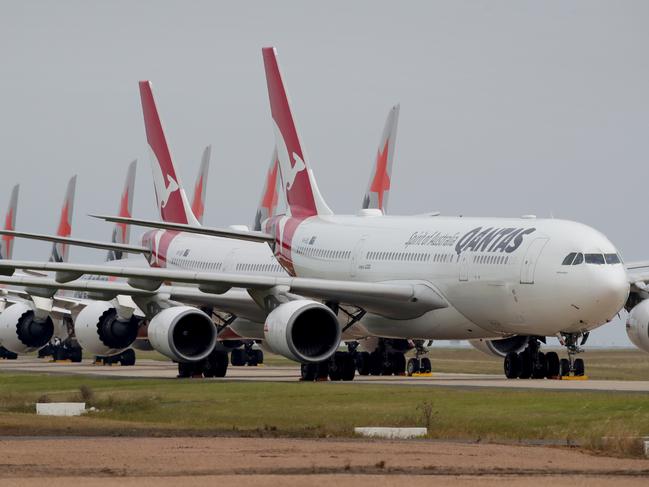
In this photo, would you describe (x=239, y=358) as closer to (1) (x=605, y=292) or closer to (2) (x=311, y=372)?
(2) (x=311, y=372)

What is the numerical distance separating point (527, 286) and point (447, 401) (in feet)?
27.4

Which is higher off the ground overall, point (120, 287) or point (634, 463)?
point (120, 287)

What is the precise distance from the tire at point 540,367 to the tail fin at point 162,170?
1937 centimetres

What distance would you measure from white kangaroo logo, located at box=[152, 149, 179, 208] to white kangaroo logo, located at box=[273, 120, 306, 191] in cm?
724

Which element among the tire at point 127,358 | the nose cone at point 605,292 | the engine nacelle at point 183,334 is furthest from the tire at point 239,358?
the nose cone at point 605,292

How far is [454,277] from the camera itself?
3825 cm

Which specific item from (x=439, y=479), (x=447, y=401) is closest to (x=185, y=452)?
(x=439, y=479)

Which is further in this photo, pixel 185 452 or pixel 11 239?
pixel 11 239

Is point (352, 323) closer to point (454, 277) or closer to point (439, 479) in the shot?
point (454, 277)

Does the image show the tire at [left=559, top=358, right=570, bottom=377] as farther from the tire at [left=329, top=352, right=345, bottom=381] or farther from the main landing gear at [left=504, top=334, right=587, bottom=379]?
the tire at [left=329, top=352, right=345, bottom=381]

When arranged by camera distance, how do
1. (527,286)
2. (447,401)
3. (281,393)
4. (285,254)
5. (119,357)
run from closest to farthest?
(447,401)
(281,393)
(527,286)
(285,254)
(119,357)

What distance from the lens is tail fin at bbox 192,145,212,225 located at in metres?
70.9

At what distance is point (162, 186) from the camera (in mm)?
56500

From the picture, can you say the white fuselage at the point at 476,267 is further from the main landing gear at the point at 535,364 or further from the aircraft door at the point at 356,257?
the main landing gear at the point at 535,364
